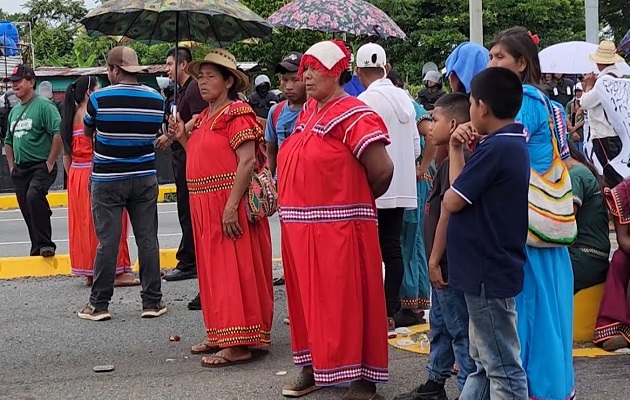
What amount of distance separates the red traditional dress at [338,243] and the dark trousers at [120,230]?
97.7 inches

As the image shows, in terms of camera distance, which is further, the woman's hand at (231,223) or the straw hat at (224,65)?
the straw hat at (224,65)

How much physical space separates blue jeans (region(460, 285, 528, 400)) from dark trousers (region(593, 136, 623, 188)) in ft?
12.9

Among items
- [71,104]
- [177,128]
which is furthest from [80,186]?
[177,128]

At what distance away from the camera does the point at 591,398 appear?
4.93 m

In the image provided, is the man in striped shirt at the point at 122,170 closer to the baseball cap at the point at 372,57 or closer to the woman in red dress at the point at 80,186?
the woman in red dress at the point at 80,186

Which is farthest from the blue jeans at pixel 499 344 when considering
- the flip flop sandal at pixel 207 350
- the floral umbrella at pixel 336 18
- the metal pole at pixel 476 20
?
the metal pole at pixel 476 20

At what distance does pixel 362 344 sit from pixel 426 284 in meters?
1.93

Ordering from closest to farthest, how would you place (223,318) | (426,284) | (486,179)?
(486,179) → (223,318) → (426,284)

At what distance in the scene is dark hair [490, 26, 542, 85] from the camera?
14.4ft

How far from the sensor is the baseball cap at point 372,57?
6.09 metres

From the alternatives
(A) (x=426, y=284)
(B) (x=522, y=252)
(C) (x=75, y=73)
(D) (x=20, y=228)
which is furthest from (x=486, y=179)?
(C) (x=75, y=73)

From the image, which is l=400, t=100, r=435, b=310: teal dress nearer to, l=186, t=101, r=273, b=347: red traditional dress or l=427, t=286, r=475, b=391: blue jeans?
l=186, t=101, r=273, b=347: red traditional dress

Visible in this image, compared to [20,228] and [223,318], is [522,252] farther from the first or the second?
[20,228]

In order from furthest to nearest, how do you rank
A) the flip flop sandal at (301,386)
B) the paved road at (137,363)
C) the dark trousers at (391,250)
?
the dark trousers at (391,250)
the paved road at (137,363)
the flip flop sandal at (301,386)
